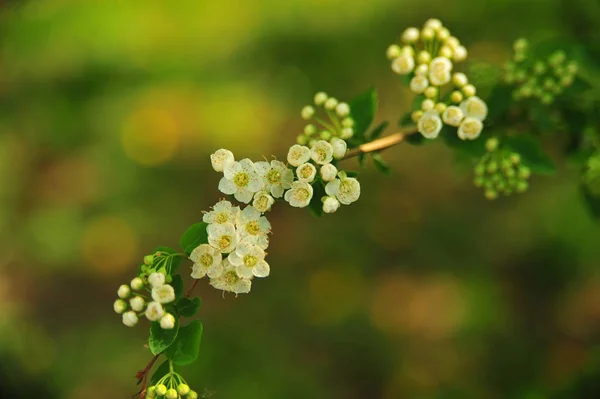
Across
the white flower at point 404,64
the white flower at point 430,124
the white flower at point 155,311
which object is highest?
the white flower at point 404,64

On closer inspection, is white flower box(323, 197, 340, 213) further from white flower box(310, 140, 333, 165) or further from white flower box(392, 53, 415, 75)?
white flower box(392, 53, 415, 75)

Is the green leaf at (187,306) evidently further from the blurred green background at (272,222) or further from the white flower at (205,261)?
the blurred green background at (272,222)

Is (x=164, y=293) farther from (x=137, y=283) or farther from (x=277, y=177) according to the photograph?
(x=277, y=177)

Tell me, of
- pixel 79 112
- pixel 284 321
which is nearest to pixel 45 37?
pixel 79 112

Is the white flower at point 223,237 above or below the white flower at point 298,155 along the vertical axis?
below

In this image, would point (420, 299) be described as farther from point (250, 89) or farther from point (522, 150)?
point (522, 150)

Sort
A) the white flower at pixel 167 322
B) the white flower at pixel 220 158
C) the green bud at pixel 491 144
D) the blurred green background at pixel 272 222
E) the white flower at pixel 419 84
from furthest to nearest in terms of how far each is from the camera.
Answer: the blurred green background at pixel 272 222 → the green bud at pixel 491 144 → the white flower at pixel 419 84 → the white flower at pixel 220 158 → the white flower at pixel 167 322

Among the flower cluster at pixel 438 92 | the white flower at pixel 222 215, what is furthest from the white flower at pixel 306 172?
the flower cluster at pixel 438 92
